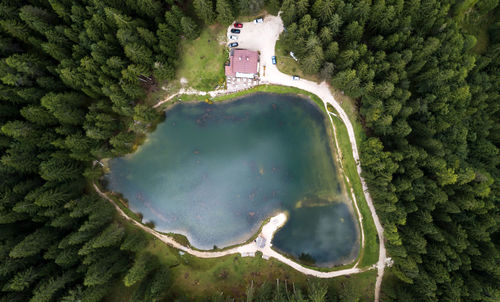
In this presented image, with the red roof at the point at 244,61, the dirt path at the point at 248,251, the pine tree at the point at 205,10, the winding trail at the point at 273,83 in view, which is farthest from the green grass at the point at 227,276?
the pine tree at the point at 205,10

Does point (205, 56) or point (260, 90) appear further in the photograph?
point (260, 90)

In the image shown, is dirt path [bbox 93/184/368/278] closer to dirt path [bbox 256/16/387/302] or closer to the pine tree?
dirt path [bbox 256/16/387/302]

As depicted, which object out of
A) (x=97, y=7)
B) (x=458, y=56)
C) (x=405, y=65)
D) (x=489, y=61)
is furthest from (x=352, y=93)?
(x=97, y=7)

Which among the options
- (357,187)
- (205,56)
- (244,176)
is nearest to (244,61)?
(205,56)

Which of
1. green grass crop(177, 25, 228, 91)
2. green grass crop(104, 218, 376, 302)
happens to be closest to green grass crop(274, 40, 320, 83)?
green grass crop(177, 25, 228, 91)

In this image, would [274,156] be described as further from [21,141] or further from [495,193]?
[21,141]

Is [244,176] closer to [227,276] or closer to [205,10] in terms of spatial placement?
[227,276]

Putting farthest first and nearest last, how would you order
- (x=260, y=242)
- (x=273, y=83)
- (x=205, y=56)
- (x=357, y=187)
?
(x=357, y=187) < (x=273, y=83) < (x=260, y=242) < (x=205, y=56)
